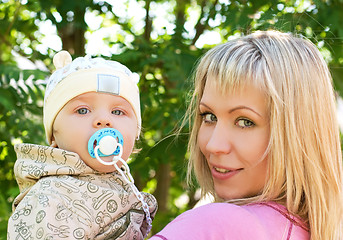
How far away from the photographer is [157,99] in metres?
3.52

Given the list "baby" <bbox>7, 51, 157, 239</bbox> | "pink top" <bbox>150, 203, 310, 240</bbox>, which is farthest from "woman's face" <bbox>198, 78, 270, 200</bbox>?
"baby" <bbox>7, 51, 157, 239</bbox>

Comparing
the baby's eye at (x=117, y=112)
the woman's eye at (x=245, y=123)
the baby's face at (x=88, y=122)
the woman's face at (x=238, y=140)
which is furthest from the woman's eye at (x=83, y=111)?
the woman's eye at (x=245, y=123)

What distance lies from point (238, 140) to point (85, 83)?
1.84 ft

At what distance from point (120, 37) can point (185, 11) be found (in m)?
0.73

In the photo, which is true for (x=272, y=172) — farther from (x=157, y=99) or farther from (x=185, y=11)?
(x=185, y=11)

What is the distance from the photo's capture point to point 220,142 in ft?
6.09

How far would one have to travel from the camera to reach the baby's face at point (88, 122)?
70.6 inches

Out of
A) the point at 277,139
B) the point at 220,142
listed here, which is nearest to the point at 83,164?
the point at 220,142

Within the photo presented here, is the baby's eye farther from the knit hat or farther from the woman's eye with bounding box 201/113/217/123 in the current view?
the woman's eye with bounding box 201/113/217/123

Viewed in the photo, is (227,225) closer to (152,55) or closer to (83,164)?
(83,164)

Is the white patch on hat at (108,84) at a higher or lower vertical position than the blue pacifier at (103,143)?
higher

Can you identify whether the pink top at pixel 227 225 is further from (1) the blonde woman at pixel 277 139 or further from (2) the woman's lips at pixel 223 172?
(2) the woman's lips at pixel 223 172

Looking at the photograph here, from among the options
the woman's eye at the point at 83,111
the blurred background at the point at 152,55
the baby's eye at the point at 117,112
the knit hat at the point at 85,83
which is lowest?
the blurred background at the point at 152,55

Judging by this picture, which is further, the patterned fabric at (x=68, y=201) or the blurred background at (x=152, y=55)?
the blurred background at (x=152, y=55)
